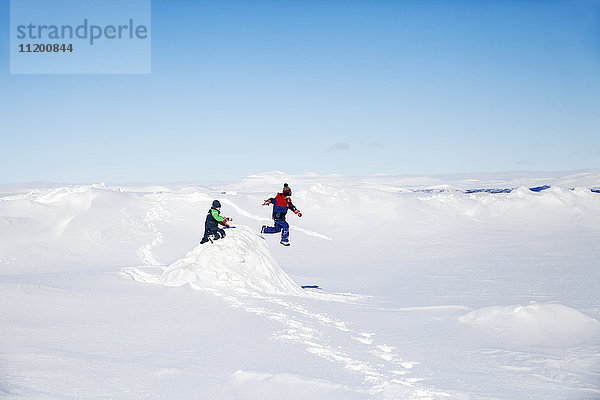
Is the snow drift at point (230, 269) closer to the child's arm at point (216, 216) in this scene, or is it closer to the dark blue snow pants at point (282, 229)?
the child's arm at point (216, 216)

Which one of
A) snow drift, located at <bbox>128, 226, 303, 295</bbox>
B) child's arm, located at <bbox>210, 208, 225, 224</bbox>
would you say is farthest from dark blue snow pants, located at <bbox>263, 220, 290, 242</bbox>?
child's arm, located at <bbox>210, 208, 225, 224</bbox>

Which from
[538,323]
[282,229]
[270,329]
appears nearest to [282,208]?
[282,229]

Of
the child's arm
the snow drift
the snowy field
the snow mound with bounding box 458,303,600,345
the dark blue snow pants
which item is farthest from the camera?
the dark blue snow pants

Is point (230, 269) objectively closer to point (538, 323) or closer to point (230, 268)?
point (230, 268)

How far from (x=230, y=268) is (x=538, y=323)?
22.6 ft

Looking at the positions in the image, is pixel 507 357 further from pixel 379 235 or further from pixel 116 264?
pixel 379 235

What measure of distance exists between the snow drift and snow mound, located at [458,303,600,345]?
4.82 metres

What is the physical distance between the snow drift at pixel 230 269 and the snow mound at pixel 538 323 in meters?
4.82

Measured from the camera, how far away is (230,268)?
10500 millimetres

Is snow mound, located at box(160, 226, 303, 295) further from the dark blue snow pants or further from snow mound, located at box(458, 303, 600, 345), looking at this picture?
snow mound, located at box(458, 303, 600, 345)

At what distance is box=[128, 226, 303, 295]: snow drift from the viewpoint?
10.2m

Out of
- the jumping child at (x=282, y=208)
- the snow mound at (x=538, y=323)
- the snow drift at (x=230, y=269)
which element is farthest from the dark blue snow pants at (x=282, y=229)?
the snow mound at (x=538, y=323)

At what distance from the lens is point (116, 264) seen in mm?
18672

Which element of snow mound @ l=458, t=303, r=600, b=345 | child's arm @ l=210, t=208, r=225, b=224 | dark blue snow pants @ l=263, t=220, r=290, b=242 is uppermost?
child's arm @ l=210, t=208, r=225, b=224
